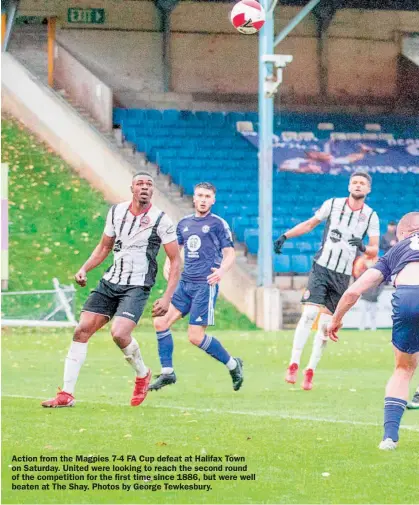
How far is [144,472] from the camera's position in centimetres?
779

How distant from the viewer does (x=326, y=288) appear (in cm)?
1359

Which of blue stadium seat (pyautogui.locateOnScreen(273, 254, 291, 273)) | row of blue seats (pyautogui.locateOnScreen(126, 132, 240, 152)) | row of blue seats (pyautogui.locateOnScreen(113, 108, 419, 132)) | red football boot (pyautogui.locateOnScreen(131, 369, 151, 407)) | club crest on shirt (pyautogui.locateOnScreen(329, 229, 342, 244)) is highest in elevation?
row of blue seats (pyautogui.locateOnScreen(113, 108, 419, 132))

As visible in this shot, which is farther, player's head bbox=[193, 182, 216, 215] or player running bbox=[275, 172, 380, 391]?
player running bbox=[275, 172, 380, 391]

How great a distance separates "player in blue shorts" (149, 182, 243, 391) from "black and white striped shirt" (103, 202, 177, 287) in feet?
5.02

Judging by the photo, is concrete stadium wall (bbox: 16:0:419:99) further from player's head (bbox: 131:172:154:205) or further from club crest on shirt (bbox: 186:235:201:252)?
player's head (bbox: 131:172:154:205)

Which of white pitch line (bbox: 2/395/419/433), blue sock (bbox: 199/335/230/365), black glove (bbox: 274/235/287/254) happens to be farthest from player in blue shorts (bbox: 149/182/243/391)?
white pitch line (bbox: 2/395/419/433)

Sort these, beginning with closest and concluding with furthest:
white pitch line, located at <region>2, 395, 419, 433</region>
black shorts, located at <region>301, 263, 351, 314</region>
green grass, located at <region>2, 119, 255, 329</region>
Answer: white pitch line, located at <region>2, 395, 419, 433</region> → black shorts, located at <region>301, 263, 351, 314</region> → green grass, located at <region>2, 119, 255, 329</region>

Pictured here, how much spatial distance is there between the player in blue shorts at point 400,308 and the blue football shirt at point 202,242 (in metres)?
4.23

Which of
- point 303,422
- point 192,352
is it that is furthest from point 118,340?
point 192,352

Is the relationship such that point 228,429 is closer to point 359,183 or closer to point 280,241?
point 280,241

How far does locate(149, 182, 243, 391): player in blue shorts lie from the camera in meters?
12.9

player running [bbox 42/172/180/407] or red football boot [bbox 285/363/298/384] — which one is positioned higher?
player running [bbox 42/172/180/407]

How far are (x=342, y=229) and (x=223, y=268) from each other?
1427 mm

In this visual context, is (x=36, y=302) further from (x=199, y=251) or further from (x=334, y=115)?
(x=334, y=115)
